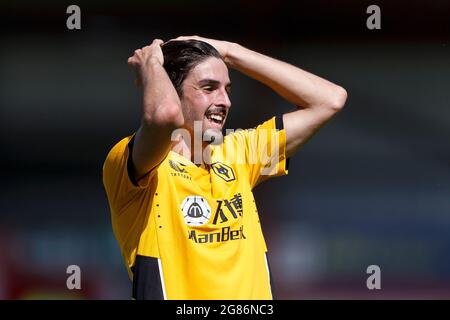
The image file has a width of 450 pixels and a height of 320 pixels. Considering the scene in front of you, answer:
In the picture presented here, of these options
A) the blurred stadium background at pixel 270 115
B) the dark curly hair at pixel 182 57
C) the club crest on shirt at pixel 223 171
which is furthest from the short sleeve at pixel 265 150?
the blurred stadium background at pixel 270 115

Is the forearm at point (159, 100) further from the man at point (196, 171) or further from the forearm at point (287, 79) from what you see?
the forearm at point (287, 79)

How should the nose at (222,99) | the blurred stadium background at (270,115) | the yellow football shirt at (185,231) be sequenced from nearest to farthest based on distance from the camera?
the yellow football shirt at (185,231) → the nose at (222,99) → the blurred stadium background at (270,115)

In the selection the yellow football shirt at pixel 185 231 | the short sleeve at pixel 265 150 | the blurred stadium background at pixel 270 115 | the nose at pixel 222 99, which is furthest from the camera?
the blurred stadium background at pixel 270 115

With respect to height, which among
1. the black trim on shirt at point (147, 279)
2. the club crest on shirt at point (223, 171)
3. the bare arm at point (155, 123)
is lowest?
the black trim on shirt at point (147, 279)

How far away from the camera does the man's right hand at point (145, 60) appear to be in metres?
2.54

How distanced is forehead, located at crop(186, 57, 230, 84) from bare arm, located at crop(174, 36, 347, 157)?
0.19m

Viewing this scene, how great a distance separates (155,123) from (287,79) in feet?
2.26

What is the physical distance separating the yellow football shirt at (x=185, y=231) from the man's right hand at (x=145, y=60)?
0.21m

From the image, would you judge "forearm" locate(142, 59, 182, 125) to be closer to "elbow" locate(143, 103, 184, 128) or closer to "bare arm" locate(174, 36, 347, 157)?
"elbow" locate(143, 103, 184, 128)

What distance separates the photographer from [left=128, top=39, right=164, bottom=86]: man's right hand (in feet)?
8.35

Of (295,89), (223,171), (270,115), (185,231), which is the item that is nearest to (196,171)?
(223,171)

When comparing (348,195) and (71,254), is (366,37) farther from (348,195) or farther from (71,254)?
(71,254)

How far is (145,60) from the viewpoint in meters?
2.58

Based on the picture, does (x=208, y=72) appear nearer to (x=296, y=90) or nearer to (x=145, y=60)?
(x=145, y=60)
